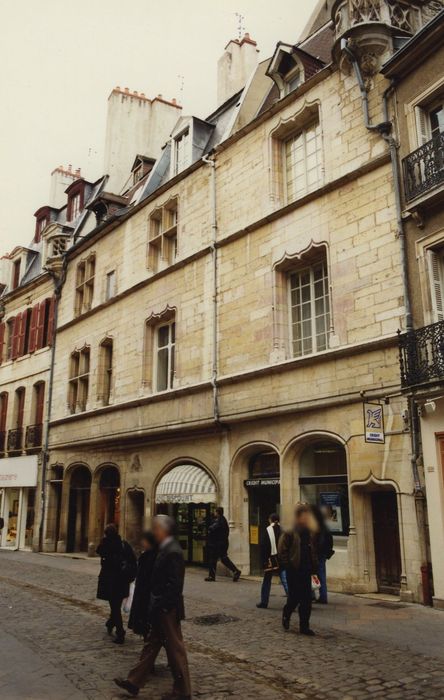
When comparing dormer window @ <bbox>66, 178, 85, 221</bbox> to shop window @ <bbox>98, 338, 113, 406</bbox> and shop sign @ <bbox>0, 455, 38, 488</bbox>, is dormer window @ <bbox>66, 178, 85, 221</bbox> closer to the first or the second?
shop window @ <bbox>98, 338, 113, 406</bbox>

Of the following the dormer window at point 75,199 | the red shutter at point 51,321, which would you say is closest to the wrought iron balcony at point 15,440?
the red shutter at point 51,321

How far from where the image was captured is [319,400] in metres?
12.4

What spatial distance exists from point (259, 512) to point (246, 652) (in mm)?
7358

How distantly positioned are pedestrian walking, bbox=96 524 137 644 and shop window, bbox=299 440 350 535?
17.0 feet

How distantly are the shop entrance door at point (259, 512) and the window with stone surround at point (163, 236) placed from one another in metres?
7.66

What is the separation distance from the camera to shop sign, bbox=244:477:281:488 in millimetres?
13547

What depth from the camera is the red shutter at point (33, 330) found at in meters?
26.1

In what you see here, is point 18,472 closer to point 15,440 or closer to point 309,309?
point 15,440

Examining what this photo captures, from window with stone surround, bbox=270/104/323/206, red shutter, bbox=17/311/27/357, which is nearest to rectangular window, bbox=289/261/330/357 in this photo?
window with stone surround, bbox=270/104/323/206

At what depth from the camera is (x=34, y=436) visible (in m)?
24.6

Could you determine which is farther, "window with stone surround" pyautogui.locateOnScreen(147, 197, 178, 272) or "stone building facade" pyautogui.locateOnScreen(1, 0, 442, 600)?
"window with stone surround" pyautogui.locateOnScreen(147, 197, 178, 272)

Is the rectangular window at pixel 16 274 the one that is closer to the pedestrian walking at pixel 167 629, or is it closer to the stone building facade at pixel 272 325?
the stone building facade at pixel 272 325

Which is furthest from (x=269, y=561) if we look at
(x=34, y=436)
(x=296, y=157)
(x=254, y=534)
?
(x=34, y=436)

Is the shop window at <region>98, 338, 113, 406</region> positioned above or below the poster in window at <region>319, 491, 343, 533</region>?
above
